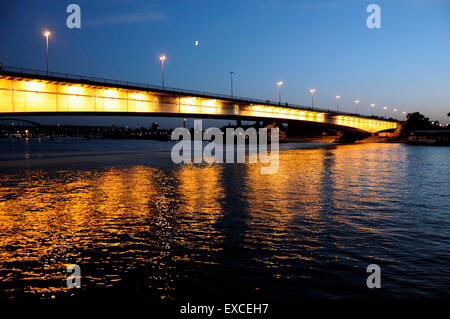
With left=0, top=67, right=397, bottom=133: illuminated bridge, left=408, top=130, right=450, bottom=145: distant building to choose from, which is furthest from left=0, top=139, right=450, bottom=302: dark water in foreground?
left=408, top=130, right=450, bottom=145: distant building

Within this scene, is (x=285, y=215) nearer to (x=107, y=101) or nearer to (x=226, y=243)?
(x=226, y=243)

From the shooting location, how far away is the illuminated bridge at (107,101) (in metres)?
46.1

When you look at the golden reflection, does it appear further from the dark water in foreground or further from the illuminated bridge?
the illuminated bridge

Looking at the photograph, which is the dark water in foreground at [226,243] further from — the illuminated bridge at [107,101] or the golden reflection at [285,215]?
the illuminated bridge at [107,101]

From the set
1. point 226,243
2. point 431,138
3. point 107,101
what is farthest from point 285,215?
point 431,138

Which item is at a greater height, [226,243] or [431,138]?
[431,138]

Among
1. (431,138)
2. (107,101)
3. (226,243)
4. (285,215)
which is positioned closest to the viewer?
(226,243)

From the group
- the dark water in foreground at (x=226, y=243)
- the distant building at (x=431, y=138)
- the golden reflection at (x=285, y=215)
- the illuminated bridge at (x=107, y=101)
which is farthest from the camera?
the distant building at (x=431, y=138)

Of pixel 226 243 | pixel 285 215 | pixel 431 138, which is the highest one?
pixel 431 138

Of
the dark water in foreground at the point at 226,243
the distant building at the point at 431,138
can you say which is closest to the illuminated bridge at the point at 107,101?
the dark water in foreground at the point at 226,243

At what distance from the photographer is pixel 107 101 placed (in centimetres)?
5869

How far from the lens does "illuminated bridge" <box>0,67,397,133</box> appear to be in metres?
46.1

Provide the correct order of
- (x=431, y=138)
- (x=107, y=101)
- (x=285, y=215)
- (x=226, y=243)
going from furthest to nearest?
(x=431, y=138) < (x=107, y=101) < (x=285, y=215) < (x=226, y=243)

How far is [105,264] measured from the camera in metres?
12.5
